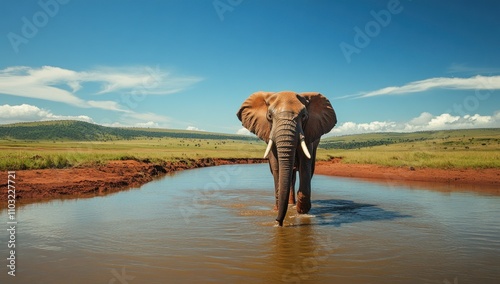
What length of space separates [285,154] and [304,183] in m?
2.27

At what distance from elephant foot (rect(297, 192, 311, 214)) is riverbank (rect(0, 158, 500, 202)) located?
10.2 metres

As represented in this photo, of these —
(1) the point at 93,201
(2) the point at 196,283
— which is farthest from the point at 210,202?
(2) the point at 196,283

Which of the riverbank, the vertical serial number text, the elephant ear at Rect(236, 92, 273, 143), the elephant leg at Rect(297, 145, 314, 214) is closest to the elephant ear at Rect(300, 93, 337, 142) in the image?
the elephant leg at Rect(297, 145, 314, 214)

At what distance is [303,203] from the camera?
12.4 m

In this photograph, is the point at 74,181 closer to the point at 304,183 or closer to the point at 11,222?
the point at 11,222

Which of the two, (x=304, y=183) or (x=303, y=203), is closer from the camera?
(x=304, y=183)

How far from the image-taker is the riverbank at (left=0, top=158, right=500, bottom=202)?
55.9ft

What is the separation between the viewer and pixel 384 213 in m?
13.4

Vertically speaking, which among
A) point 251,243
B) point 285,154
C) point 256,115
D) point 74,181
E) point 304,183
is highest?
point 256,115

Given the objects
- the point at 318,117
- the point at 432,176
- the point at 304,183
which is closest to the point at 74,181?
the point at 304,183

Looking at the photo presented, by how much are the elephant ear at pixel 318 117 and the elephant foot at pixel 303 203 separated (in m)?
1.87

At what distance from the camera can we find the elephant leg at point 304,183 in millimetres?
11562

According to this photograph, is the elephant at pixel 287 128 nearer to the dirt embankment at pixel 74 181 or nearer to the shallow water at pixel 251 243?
the shallow water at pixel 251 243

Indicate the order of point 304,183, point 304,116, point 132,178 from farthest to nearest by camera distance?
point 132,178, point 304,183, point 304,116
